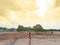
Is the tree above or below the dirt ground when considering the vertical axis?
above

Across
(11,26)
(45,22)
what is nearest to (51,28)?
(45,22)

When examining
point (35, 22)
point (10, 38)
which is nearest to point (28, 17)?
point (35, 22)

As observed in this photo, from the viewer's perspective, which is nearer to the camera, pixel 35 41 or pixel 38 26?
pixel 38 26

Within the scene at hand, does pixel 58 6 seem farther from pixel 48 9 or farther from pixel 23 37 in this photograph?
pixel 23 37

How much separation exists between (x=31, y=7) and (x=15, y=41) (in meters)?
1.30

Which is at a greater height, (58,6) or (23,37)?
(58,6)

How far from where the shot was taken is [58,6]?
15.0 metres

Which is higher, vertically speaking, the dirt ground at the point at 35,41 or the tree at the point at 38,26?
the tree at the point at 38,26

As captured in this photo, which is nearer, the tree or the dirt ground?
the tree

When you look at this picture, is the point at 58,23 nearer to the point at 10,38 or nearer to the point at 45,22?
the point at 45,22

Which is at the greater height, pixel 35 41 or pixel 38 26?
pixel 38 26

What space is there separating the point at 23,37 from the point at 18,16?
0.92 metres

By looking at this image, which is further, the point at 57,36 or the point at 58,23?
the point at 57,36

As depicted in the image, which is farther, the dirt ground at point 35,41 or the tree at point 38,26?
the dirt ground at point 35,41
